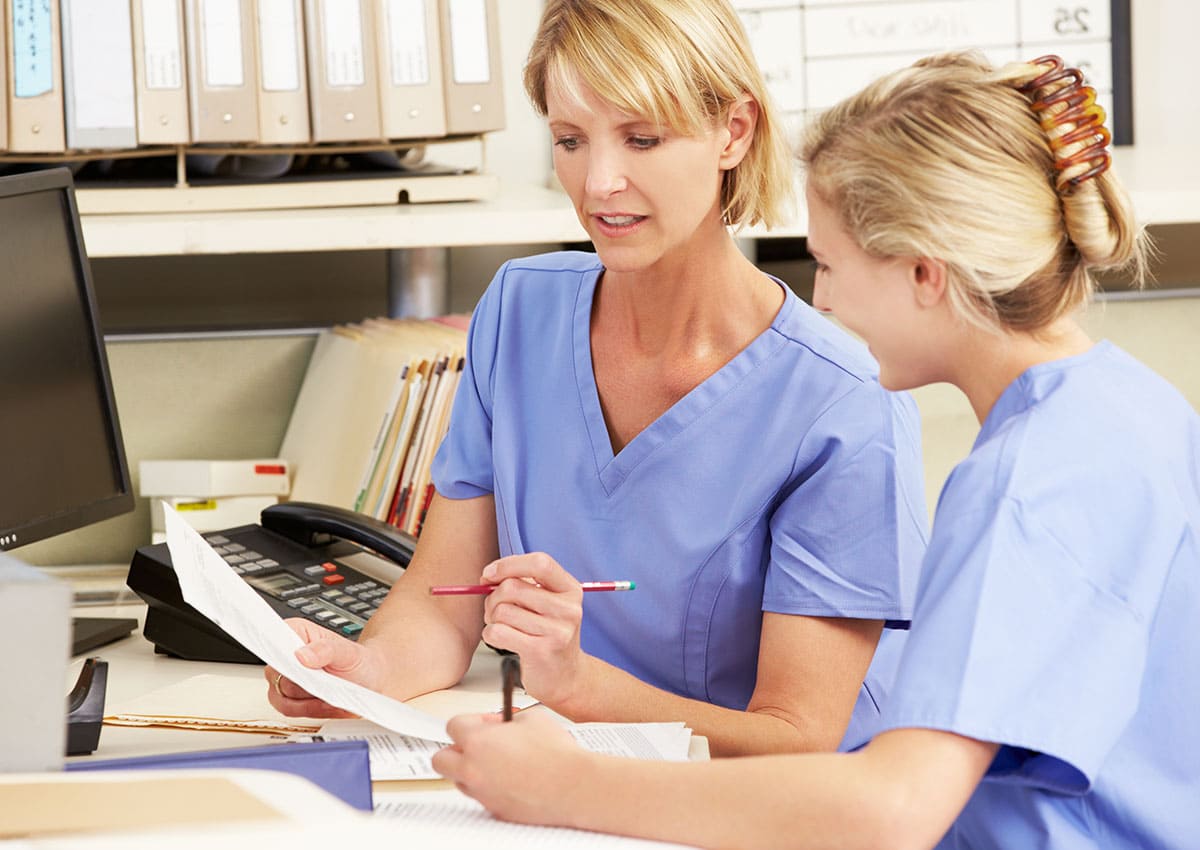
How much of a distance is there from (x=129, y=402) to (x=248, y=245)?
0.33 metres

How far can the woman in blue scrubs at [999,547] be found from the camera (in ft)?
2.60

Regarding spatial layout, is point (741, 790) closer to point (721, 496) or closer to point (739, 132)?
point (721, 496)

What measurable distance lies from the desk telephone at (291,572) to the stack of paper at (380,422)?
0.45ft

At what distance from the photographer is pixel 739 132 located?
1.24 meters

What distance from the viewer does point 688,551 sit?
1.21m

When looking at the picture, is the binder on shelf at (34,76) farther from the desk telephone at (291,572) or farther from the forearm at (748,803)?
the forearm at (748,803)

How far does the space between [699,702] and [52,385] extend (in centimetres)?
72

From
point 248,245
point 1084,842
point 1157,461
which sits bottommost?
point 1084,842

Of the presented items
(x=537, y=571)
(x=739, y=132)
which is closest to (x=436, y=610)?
(x=537, y=571)

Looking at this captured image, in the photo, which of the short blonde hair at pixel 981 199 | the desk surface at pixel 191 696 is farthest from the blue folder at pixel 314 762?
the short blonde hair at pixel 981 199

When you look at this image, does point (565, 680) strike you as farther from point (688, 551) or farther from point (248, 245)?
point (248, 245)

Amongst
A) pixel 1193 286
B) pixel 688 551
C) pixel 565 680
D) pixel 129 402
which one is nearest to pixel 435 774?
pixel 565 680

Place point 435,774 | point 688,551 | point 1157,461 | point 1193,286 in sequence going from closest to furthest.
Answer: point 1157,461, point 435,774, point 688,551, point 1193,286

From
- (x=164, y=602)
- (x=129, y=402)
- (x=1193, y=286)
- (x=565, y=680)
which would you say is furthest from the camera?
(x=1193, y=286)
